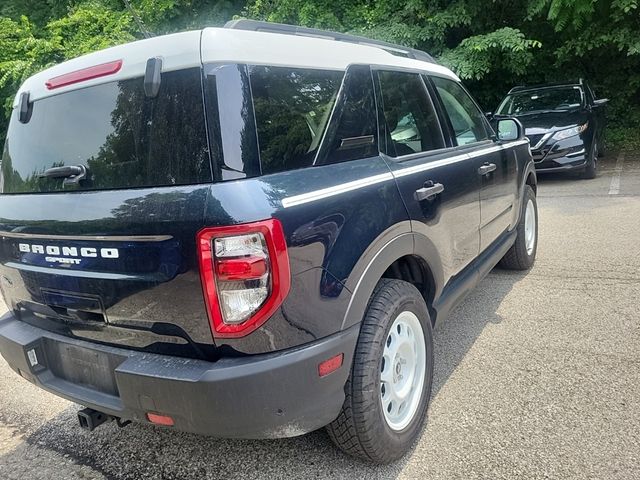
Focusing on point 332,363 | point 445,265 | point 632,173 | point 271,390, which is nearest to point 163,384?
point 271,390

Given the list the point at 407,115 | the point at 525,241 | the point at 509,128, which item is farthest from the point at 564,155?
the point at 407,115

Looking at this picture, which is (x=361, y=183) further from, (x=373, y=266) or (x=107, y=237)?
(x=107, y=237)

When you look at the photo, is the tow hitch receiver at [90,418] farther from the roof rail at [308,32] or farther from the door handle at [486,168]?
the door handle at [486,168]

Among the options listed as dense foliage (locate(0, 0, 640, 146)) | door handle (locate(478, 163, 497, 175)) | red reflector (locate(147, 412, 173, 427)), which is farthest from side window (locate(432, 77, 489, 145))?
dense foliage (locate(0, 0, 640, 146))

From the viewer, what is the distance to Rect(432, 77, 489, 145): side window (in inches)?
134

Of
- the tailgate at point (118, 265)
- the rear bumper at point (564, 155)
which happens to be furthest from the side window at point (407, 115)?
the rear bumper at point (564, 155)

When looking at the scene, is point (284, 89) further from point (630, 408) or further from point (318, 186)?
point (630, 408)

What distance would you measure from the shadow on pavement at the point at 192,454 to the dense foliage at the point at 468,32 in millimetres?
8947

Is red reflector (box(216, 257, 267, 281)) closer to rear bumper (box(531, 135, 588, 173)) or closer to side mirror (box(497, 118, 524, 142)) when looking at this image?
side mirror (box(497, 118, 524, 142))

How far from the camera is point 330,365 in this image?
197 centimetres

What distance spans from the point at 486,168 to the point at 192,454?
252cm

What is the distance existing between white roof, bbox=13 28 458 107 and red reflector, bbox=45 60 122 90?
0.06ft

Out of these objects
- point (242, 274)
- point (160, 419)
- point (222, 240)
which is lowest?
point (160, 419)

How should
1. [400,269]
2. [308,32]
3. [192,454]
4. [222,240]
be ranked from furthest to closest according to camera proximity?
[400,269] < [192,454] < [308,32] < [222,240]
